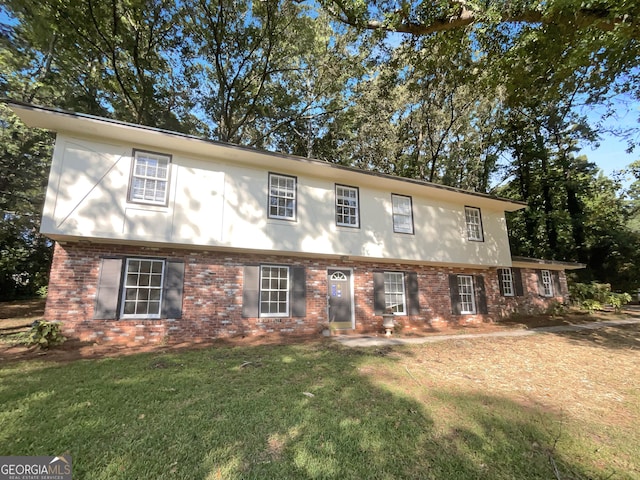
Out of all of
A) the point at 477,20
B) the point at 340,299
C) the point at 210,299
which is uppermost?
the point at 477,20

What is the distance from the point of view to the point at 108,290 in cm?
851

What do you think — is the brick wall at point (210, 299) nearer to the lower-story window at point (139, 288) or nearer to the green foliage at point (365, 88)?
the lower-story window at point (139, 288)

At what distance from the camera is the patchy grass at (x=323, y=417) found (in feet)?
10.6

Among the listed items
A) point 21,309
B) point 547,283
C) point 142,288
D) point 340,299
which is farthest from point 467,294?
point 21,309

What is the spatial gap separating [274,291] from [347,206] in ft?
13.7

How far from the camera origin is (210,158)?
9.57 meters

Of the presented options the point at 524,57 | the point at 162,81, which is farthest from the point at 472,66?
the point at 162,81

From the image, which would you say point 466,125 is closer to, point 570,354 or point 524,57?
point 524,57

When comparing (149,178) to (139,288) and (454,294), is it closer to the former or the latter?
(139,288)

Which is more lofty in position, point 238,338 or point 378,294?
point 378,294

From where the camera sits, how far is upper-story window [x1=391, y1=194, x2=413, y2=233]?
40.3 ft

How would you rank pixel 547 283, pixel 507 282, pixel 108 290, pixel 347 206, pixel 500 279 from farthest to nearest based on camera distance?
pixel 547 283
pixel 507 282
pixel 500 279
pixel 347 206
pixel 108 290

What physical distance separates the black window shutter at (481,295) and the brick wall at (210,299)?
4.60ft

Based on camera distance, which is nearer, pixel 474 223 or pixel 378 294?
pixel 378 294
